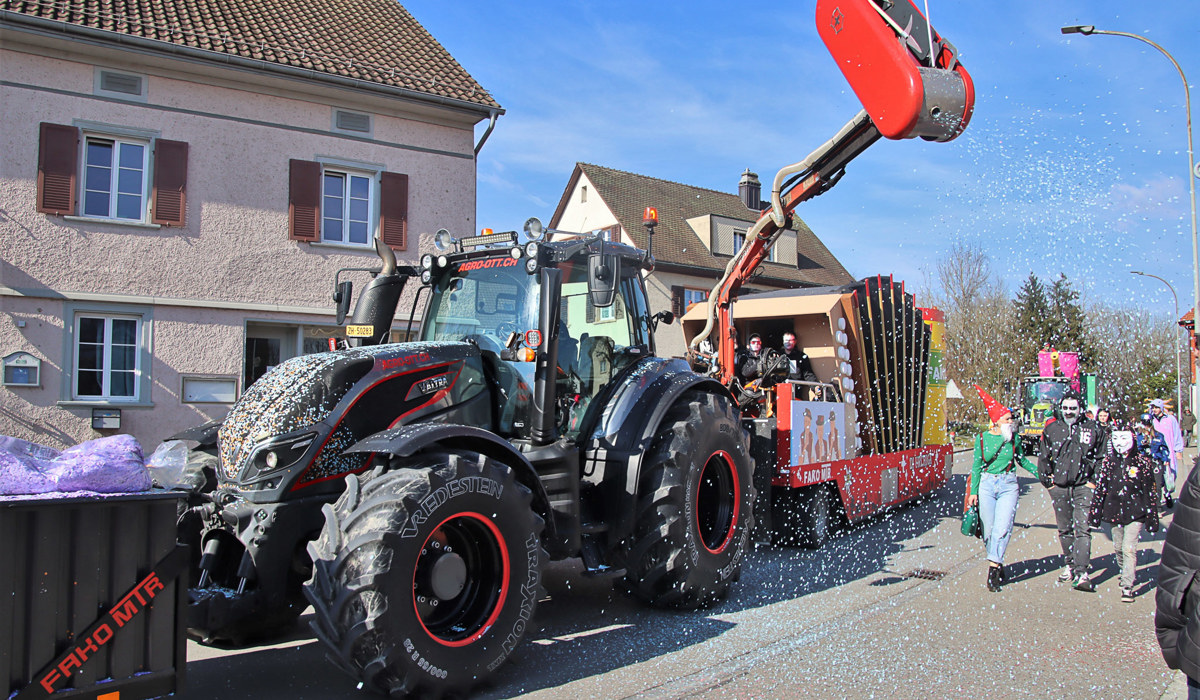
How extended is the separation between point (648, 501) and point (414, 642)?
6.92ft

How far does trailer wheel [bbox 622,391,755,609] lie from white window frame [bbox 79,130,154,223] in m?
9.39

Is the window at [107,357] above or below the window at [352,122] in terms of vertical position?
below

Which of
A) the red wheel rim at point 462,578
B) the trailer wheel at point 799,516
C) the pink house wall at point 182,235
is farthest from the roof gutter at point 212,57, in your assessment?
the red wheel rim at point 462,578

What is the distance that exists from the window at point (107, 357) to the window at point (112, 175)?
146cm

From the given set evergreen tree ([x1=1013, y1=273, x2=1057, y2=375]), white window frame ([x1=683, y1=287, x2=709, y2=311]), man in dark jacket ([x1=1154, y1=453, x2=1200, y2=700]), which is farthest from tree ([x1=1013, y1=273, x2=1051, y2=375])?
man in dark jacket ([x1=1154, y1=453, x2=1200, y2=700])

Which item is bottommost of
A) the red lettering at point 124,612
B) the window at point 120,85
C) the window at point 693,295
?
the red lettering at point 124,612

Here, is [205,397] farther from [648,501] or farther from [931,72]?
[931,72]

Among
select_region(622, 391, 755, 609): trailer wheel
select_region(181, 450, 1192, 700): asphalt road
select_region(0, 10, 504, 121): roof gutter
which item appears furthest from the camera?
select_region(0, 10, 504, 121): roof gutter

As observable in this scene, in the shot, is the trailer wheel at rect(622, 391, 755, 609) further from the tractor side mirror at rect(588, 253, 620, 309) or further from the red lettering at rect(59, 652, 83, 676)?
the red lettering at rect(59, 652, 83, 676)

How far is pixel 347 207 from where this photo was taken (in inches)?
539

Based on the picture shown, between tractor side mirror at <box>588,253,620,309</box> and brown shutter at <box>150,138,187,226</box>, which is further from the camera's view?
brown shutter at <box>150,138,187,226</box>

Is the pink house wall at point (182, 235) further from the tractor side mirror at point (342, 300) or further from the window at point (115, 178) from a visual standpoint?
the tractor side mirror at point (342, 300)

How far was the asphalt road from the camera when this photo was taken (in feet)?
14.6

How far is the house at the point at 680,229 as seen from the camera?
85.5 ft
